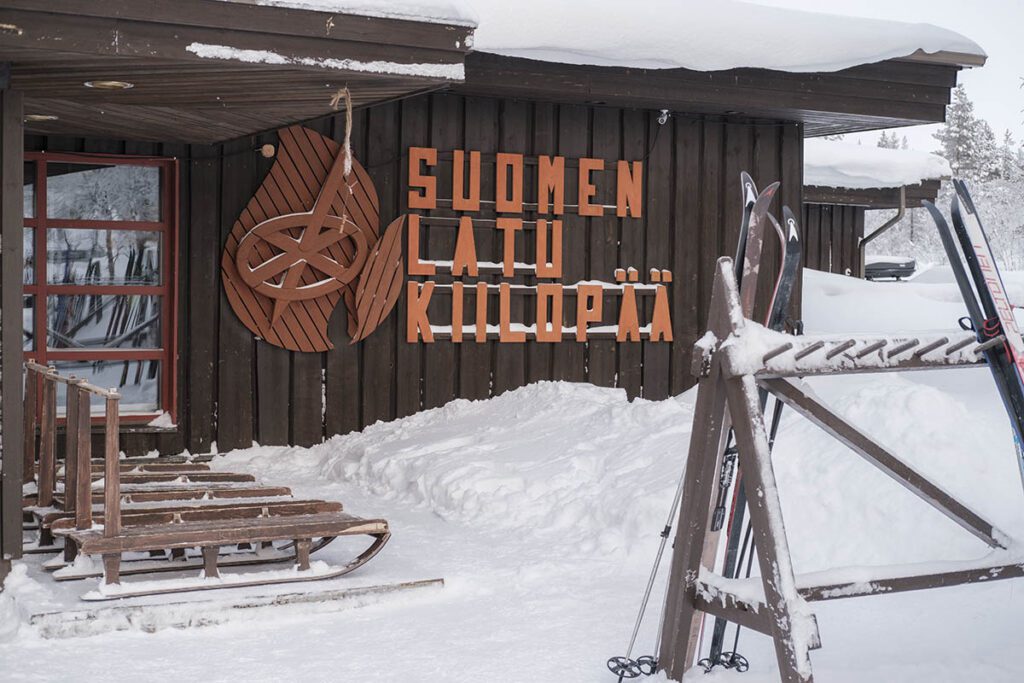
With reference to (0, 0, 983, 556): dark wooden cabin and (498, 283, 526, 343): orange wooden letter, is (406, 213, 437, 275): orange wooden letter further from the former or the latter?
(498, 283, 526, 343): orange wooden letter

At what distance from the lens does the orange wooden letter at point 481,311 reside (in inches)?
400

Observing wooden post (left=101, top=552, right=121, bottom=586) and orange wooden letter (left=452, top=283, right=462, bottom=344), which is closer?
wooden post (left=101, top=552, right=121, bottom=586)

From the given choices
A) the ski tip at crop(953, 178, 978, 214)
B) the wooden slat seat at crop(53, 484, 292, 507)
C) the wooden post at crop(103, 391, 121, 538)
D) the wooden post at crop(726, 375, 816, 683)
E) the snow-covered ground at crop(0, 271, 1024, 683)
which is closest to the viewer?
the wooden post at crop(726, 375, 816, 683)

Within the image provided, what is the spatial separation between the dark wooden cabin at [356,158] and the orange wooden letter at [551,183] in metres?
0.11

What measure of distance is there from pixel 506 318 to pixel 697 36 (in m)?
3.01

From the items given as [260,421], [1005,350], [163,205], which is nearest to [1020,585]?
[1005,350]

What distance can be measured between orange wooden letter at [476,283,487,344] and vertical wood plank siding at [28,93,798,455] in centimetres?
9

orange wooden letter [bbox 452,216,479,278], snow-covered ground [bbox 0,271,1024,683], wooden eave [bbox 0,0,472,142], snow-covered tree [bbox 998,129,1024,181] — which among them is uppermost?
snow-covered tree [bbox 998,129,1024,181]

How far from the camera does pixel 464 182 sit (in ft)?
33.4

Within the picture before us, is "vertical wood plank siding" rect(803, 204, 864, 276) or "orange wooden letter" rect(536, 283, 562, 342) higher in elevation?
"vertical wood plank siding" rect(803, 204, 864, 276)

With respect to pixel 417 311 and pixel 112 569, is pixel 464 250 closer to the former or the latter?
pixel 417 311

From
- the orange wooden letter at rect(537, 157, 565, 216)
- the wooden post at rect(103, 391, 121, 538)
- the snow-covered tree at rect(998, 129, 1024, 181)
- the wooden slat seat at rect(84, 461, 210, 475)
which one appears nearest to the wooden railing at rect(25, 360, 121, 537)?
the wooden post at rect(103, 391, 121, 538)

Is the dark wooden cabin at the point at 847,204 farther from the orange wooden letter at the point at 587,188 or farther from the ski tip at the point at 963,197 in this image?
the ski tip at the point at 963,197

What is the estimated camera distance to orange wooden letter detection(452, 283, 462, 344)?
1009 centimetres
